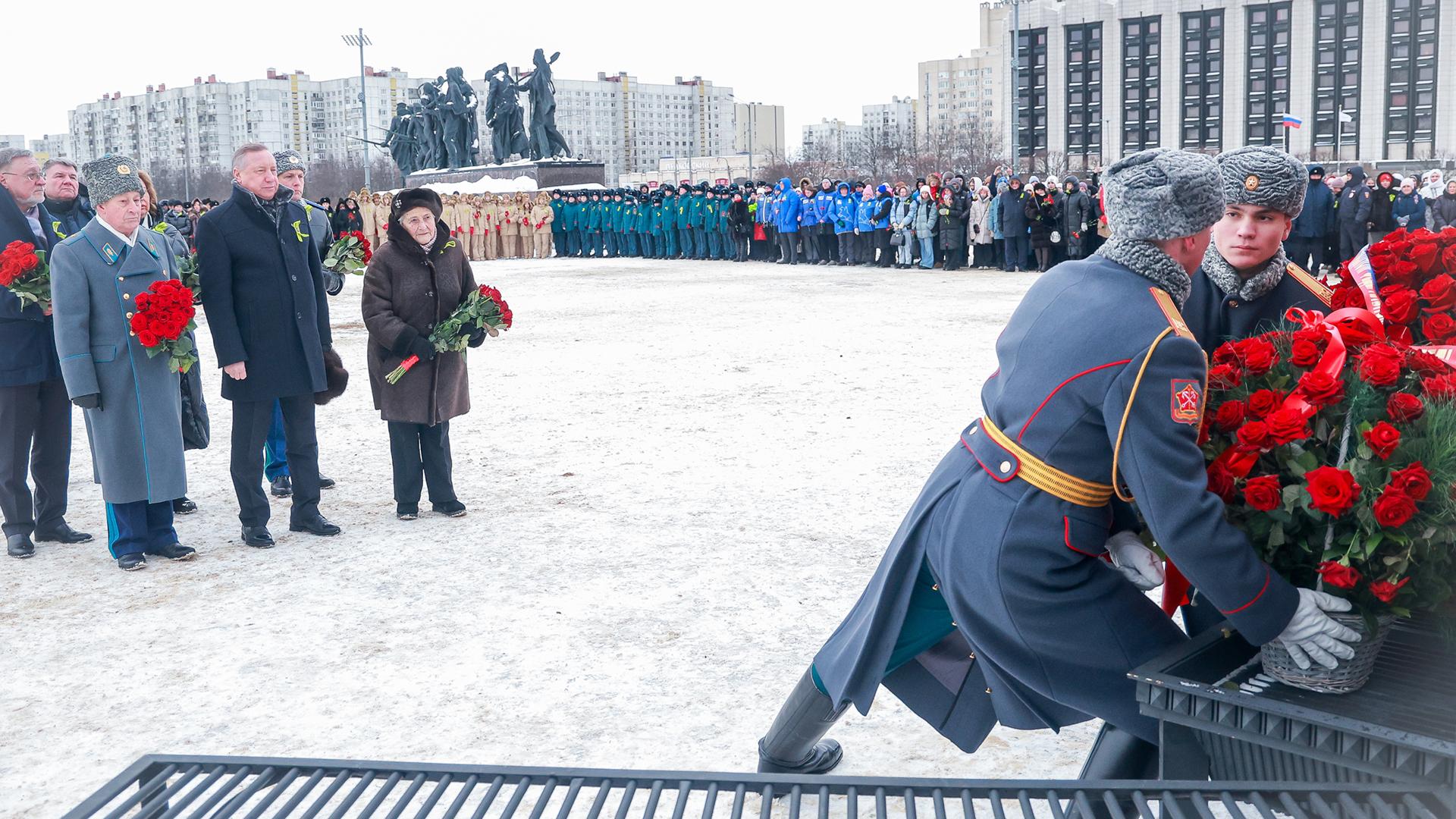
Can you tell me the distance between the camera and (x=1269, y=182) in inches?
120

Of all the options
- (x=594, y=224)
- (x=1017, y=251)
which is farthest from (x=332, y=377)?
(x=594, y=224)

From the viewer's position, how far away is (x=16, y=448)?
19.1 ft

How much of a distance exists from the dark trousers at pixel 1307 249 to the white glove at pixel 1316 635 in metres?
15.7

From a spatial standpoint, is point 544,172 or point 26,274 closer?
point 26,274

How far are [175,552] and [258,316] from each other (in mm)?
1088

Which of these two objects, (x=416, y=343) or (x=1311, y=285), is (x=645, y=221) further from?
(x=1311, y=285)

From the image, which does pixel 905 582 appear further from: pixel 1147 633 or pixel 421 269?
pixel 421 269

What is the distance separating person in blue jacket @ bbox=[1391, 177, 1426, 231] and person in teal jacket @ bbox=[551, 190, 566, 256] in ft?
61.8

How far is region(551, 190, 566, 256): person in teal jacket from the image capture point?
3069 centimetres

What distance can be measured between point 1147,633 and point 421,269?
4374 millimetres

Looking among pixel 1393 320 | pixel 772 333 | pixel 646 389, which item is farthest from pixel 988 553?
pixel 772 333

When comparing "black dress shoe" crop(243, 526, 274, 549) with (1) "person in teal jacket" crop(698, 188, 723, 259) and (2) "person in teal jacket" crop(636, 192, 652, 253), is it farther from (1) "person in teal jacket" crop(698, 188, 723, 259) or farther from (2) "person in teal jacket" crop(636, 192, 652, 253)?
(2) "person in teal jacket" crop(636, 192, 652, 253)

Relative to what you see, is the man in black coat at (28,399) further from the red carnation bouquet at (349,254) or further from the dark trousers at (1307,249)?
the dark trousers at (1307,249)

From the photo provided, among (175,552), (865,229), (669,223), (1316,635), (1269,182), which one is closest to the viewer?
(1316,635)
